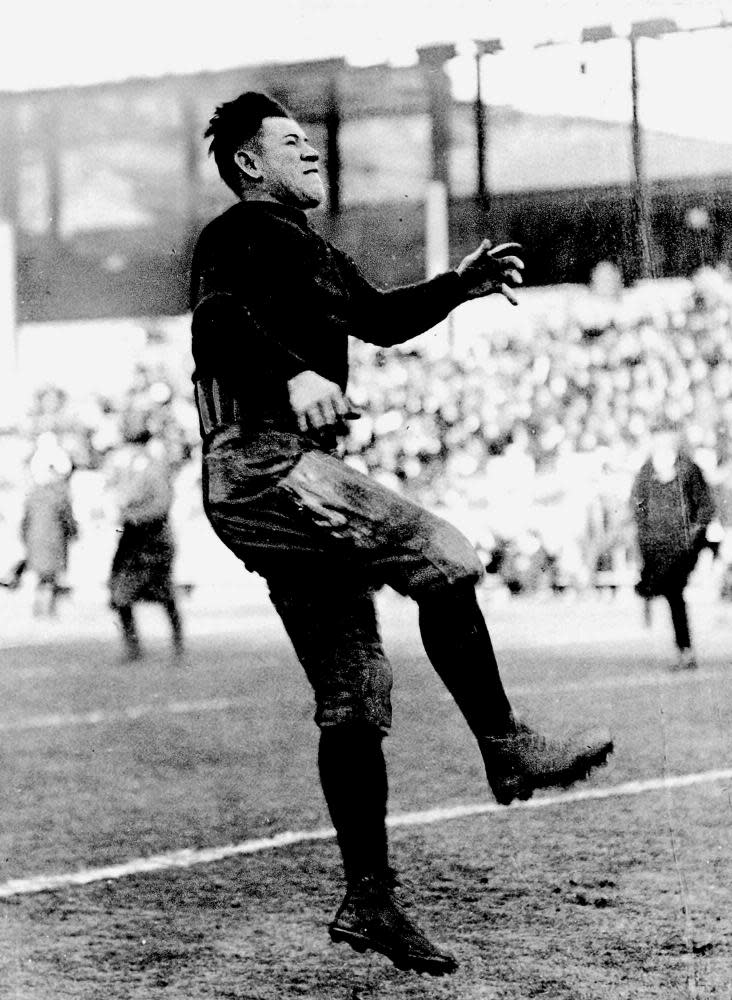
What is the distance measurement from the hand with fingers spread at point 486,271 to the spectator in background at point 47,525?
2244 millimetres

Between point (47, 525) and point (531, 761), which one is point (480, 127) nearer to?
point (531, 761)

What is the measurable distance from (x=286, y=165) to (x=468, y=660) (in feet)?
3.36

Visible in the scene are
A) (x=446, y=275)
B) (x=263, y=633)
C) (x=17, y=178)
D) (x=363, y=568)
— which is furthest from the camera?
(x=263, y=633)

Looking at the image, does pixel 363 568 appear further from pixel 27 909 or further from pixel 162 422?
pixel 162 422

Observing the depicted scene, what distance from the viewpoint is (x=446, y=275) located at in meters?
3.05

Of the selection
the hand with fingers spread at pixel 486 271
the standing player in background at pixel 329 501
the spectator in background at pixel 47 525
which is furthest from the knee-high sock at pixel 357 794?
the spectator in background at pixel 47 525

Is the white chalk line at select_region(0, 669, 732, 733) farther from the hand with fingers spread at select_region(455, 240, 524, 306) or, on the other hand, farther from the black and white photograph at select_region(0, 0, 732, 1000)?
the hand with fingers spread at select_region(455, 240, 524, 306)

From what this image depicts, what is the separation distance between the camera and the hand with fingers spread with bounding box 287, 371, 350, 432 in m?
2.74

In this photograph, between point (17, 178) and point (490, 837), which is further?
point (17, 178)

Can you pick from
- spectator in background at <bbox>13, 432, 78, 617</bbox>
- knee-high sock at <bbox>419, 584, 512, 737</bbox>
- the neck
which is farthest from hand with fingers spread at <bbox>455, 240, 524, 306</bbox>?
spectator in background at <bbox>13, 432, 78, 617</bbox>

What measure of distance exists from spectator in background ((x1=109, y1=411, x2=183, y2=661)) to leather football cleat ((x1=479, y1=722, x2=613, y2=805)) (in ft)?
10.1

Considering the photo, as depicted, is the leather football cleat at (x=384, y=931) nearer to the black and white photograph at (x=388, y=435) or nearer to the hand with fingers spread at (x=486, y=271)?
the black and white photograph at (x=388, y=435)

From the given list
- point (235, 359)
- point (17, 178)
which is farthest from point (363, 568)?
point (17, 178)

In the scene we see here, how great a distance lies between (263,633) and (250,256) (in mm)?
4888
